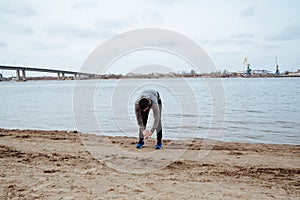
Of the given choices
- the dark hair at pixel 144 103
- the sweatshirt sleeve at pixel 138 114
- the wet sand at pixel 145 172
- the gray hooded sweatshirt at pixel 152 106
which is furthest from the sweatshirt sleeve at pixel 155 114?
the wet sand at pixel 145 172

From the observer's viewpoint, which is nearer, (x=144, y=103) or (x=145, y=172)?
(x=145, y=172)

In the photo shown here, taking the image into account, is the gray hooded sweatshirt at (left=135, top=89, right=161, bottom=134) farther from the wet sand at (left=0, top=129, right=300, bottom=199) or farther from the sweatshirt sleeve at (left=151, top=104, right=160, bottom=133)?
the wet sand at (left=0, top=129, right=300, bottom=199)

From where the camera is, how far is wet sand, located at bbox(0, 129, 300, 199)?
4555 mm

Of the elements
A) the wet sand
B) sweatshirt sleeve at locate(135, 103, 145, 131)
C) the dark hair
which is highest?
the dark hair

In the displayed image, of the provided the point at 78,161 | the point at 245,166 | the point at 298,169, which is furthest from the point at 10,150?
A: the point at 298,169

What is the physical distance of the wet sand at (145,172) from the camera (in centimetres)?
455


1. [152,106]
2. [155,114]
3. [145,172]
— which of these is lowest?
[145,172]

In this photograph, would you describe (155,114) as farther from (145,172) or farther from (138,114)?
(145,172)

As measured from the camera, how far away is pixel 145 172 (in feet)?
18.5

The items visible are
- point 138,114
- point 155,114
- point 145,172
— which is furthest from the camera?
point 138,114

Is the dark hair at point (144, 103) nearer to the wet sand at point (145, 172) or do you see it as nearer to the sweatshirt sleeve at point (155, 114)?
the sweatshirt sleeve at point (155, 114)

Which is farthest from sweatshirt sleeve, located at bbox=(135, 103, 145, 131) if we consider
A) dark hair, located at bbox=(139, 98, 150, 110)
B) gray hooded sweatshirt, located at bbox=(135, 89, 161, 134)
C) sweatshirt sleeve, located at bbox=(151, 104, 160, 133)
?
sweatshirt sleeve, located at bbox=(151, 104, 160, 133)

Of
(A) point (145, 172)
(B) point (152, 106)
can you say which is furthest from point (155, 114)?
(A) point (145, 172)

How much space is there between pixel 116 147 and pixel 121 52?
3.13 meters
